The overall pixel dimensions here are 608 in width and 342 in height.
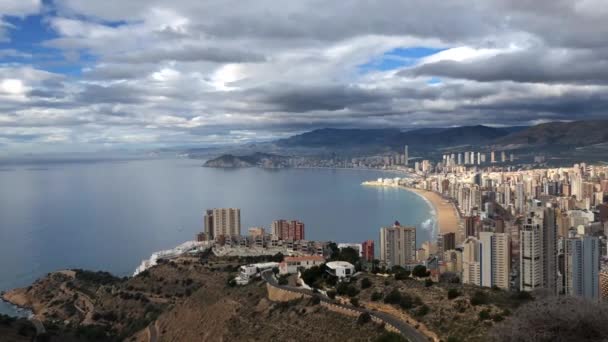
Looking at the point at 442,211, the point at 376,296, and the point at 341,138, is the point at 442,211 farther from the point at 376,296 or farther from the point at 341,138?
the point at 341,138

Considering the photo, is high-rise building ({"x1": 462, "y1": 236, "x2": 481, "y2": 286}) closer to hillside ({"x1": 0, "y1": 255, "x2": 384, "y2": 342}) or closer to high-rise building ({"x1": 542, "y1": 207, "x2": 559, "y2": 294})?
high-rise building ({"x1": 542, "y1": 207, "x2": 559, "y2": 294})

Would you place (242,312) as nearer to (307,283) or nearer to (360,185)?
(307,283)

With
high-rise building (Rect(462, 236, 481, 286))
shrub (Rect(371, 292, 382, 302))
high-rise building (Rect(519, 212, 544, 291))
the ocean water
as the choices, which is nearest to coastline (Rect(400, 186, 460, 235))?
the ocean water

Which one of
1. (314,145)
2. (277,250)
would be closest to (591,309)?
(277,250)

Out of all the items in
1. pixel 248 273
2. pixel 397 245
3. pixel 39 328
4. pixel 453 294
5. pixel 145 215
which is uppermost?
pixel 453 294

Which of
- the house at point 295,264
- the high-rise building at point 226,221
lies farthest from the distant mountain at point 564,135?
the house at point 295,264

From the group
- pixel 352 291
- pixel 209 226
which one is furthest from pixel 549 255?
pixel 209 226
